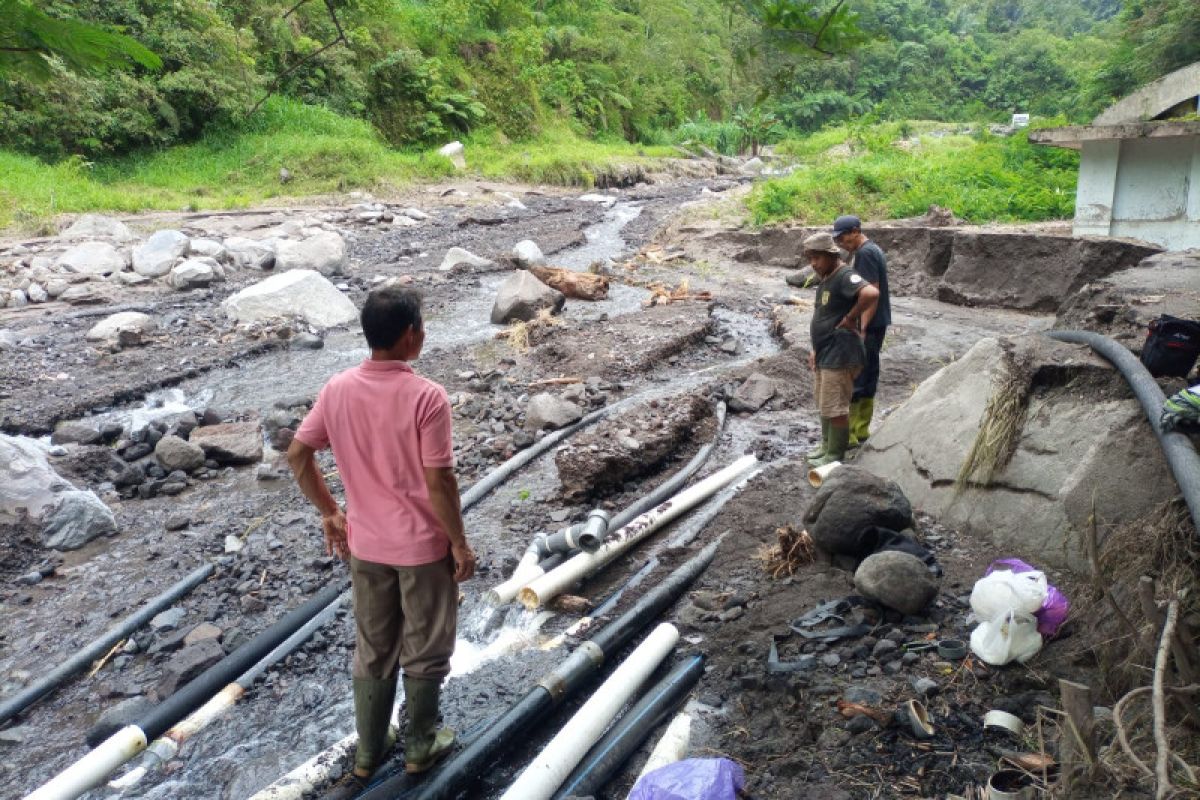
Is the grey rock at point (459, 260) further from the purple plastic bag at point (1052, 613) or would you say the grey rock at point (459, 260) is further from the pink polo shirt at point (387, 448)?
the purple plastic bag at point (1052, 613)

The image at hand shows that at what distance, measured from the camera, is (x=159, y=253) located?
13719 millimetres

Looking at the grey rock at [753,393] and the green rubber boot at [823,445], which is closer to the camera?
the green rubber boot at [823,445]

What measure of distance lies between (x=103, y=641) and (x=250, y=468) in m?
2.81

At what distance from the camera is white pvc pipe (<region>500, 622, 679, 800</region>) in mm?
3195

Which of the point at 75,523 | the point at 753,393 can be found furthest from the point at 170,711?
the point at 753,393

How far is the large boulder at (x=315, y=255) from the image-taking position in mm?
14453

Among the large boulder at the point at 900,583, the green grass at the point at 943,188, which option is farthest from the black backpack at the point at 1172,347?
the green grass at the point at 943,188

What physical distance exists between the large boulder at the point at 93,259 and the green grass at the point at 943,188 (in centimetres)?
1230

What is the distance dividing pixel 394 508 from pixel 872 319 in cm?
449

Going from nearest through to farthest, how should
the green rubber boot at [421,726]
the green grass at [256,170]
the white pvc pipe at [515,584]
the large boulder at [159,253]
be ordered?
the green rubber boot at [421,726]
the white pvc pipe at [515,584]
the large boulder at [159,253]
the green grass at [256,170]

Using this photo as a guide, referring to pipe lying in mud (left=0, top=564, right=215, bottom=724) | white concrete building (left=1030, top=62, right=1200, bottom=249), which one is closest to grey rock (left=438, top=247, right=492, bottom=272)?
white concrete building (left=1030, top=62, right=1200, bottom=249)

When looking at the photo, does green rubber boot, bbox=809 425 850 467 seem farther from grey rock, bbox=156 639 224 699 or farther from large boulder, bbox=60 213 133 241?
large boulder, bbox=60 213 133 241

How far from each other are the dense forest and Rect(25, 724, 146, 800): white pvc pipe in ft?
8.83

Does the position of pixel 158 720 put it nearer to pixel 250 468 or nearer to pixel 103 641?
pixel 103 641
